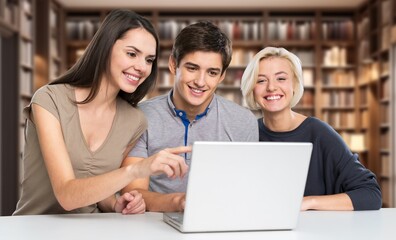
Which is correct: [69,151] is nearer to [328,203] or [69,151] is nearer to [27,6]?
[328,203]

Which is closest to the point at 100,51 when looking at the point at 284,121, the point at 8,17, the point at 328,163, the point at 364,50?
the point at 284,121

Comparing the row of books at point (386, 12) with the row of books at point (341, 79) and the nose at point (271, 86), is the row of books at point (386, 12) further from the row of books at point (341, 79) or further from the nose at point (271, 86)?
the nose at point (271, 86)

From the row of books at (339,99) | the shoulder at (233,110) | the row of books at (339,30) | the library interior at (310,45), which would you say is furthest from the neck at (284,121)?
the row of books at (339,30)

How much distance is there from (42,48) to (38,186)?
571 cm

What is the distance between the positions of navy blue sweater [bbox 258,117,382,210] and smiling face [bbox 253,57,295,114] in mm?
124

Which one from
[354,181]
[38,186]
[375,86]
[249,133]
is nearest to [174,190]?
[249,133]

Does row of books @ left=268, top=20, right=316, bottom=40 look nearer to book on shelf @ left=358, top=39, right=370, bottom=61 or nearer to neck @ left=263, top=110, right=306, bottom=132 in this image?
book on shelf @ left=358, top=39, right=370, bottom=61

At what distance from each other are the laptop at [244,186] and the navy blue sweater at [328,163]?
2.27 ft

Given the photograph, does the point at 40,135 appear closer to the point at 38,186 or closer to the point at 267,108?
the point at 38,186

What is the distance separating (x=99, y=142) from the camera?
74.2 inches

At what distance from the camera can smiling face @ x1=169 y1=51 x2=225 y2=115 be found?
207cm

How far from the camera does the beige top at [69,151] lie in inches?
70.5

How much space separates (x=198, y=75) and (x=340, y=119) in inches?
265

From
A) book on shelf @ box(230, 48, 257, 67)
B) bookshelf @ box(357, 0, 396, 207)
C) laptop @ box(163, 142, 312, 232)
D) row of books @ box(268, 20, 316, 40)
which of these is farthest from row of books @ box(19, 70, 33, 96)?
laptop @ box(163, 142, 312, 232)
